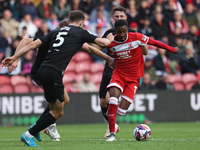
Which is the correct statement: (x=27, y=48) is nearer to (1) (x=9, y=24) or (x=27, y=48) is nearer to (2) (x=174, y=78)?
(1) (x=9, y=24)

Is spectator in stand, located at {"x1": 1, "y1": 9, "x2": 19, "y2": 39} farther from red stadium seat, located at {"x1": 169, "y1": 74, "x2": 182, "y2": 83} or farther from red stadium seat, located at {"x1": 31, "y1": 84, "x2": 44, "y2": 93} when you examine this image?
red stadium seat, located at {"x1": 169, "y1": 74, "x2": 182, "y2": 83}

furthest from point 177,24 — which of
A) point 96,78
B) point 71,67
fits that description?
point 71,67

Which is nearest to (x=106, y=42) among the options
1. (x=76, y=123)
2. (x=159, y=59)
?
(x=76, y=123)

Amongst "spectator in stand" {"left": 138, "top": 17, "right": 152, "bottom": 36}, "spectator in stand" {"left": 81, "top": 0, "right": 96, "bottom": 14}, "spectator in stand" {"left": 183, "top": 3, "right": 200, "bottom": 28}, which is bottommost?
"spectator in stand" {"left": 138, "top": 17, "right": 152, "bottom": 36}

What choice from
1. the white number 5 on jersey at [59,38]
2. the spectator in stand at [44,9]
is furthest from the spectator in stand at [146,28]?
the white number 5 on jersey at [59,38]

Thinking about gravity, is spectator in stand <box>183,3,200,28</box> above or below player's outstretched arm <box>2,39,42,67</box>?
above

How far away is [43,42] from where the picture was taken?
299 inches

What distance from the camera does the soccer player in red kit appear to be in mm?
8750

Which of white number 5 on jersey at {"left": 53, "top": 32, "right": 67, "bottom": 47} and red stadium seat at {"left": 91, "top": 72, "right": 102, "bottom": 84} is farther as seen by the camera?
red stadium seat at {"left": 91, "top": 72, "right": 102, "bottom": 84}

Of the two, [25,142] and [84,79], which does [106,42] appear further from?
[84,79]

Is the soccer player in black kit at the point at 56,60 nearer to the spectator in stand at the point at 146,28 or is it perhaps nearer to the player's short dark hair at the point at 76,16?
the player's short dark hair at the point at 76,16

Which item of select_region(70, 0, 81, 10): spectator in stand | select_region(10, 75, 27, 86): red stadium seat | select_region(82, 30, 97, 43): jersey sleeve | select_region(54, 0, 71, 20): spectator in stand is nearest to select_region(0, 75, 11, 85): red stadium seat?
select_region(10, 75, 27, 86): red stadium seat

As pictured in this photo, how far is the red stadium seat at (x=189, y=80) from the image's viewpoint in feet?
54.0

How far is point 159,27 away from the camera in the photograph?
1778 cm
